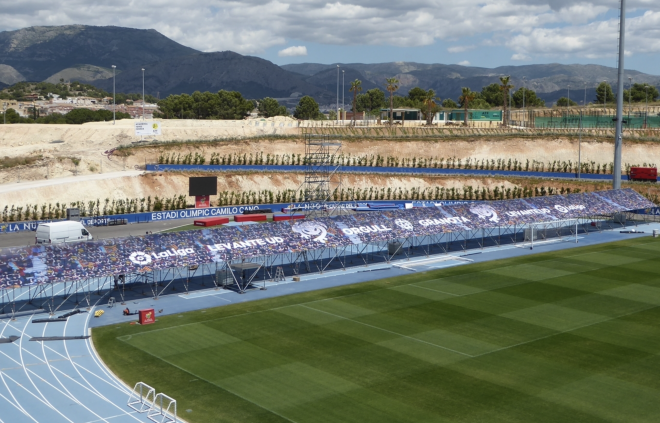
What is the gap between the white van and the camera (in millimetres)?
56688

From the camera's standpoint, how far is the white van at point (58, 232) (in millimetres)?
56688

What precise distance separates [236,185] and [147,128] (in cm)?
2237

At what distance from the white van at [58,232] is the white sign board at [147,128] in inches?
1953

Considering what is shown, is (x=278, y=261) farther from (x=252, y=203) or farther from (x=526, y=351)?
(x=252, y=203)

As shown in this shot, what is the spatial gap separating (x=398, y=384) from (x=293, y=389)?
4527 millimetres

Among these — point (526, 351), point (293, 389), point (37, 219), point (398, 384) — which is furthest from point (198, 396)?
point (37, 219)

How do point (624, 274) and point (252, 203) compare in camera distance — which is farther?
point (252, 203)

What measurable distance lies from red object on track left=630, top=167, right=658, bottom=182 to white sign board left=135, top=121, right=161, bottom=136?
2803 inches

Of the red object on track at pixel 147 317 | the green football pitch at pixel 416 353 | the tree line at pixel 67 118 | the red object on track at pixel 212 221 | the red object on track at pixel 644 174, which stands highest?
the tree line at pixel 67 118

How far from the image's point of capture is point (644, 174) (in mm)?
95812

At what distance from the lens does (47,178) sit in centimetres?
9000

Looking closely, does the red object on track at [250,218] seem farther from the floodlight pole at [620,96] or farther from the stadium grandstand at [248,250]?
the floodlight pole at [620,96]

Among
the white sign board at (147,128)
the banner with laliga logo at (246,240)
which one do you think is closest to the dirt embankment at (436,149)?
the white sign board at (147,128)

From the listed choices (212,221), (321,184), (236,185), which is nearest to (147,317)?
(321,184)
